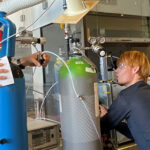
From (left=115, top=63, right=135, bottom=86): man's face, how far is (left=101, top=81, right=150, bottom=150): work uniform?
0.29 feet

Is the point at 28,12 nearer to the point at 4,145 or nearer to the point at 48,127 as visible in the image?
the point at 48,127

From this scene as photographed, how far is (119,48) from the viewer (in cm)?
240

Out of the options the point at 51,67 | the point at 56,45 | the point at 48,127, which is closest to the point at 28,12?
the point at 56,45

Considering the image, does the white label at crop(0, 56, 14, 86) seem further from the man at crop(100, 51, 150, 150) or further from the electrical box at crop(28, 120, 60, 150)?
the man at crop(100, 51, 150, 150)

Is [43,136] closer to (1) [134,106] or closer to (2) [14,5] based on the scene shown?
(1) [134,106]

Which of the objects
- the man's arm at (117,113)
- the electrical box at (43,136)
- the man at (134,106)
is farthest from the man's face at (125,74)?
the electrical box at (43,136)

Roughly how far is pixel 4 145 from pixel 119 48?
1.71m

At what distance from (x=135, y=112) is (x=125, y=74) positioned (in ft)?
0.94

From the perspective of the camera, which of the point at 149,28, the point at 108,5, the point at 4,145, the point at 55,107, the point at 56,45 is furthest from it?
the point at 149,28

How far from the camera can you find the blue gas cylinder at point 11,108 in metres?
1.01

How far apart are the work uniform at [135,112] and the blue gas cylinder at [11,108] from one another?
1.83 feet

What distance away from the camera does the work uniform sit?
1325mm

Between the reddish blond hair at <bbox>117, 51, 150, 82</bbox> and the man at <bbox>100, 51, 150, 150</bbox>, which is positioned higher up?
the reddish blond hair at <bbox>117, 51, 150, 82</bbox>

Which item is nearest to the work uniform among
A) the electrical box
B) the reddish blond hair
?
the reddish blond hair
